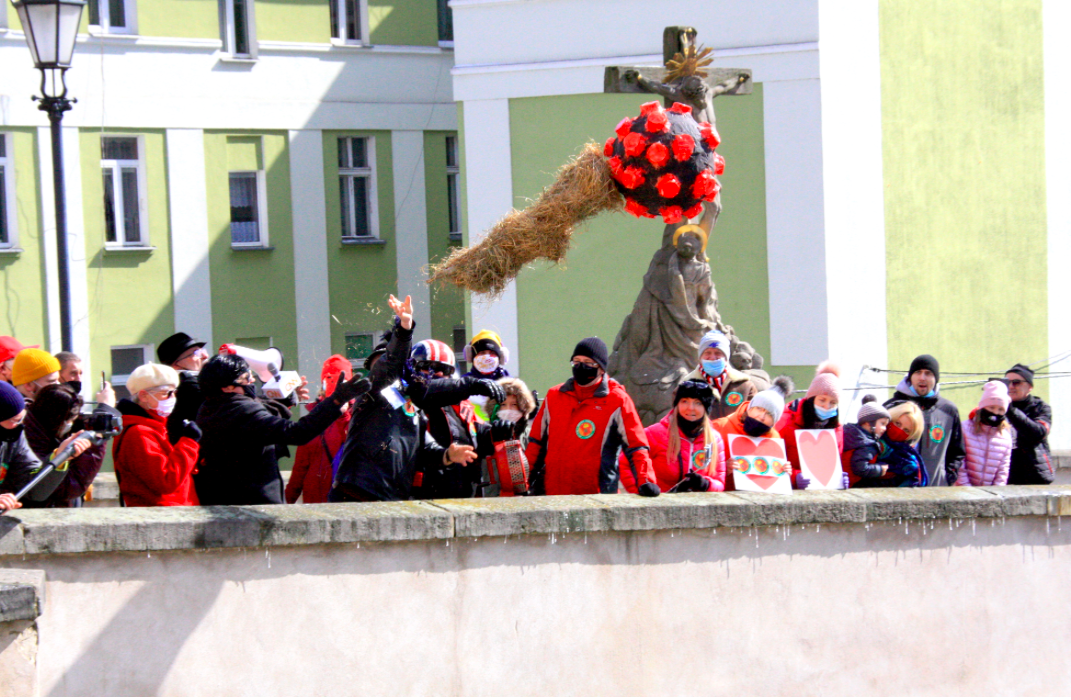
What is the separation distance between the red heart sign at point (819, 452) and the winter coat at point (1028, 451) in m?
2.02

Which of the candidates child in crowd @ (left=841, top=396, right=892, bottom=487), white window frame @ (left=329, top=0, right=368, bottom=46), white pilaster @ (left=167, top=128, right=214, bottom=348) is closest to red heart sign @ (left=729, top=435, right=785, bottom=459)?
child in crowd @ (left=841, top=396, right=892, bottom=487)

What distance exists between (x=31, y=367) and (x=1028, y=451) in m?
5.90

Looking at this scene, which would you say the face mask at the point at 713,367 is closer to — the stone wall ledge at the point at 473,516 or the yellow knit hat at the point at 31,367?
the stone wall ledge at the point at 473,516

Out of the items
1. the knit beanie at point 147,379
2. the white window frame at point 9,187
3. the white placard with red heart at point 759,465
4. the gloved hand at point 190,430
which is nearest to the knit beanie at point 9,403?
the knit beanie at point 147,379

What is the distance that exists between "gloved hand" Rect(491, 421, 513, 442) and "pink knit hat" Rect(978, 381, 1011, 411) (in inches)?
118

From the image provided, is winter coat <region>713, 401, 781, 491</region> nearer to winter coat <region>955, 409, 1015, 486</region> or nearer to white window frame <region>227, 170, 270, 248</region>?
winter coat <region>955, 409, 1015, 486</region>

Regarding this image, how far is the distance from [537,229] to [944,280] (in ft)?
48.3

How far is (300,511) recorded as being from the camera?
217 inches

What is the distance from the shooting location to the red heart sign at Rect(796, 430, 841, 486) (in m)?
7.12

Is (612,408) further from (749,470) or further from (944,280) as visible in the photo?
(944,280)

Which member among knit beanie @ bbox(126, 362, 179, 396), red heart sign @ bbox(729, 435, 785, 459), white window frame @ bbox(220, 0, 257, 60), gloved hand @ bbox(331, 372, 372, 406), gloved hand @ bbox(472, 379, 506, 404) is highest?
white window frame @ bbox(220, 0, 257, 60)

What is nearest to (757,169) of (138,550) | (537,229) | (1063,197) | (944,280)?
(944,280)

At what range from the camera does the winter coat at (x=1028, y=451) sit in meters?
8.66

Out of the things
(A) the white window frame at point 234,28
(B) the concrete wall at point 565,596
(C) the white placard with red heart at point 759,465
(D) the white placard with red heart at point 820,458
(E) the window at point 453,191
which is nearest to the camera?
(B) the concrete wall at point 565,596
